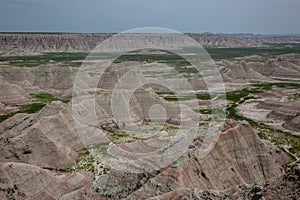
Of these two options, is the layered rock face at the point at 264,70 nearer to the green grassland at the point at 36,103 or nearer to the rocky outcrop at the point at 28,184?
the green grassland at the point at 36,103

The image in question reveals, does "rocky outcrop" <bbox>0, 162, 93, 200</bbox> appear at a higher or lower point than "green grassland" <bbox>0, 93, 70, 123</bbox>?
higher

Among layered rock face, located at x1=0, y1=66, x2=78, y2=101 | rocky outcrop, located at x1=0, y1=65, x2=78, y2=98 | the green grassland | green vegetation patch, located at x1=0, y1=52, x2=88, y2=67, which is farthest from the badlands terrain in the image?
green vegetation patch, located at x1=0, y1=52, x2=88, y2=67

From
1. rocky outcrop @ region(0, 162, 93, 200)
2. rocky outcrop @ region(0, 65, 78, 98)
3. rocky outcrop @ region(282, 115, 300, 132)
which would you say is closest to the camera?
rocky outcrop @ region(0, 162, 93, 200)

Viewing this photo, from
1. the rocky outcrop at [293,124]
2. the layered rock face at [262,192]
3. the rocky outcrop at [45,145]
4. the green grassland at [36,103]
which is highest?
the layered rock face at [262,192]

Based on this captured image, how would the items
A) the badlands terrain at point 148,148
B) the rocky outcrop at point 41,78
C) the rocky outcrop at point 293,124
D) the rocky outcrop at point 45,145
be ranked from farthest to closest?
the rocky outcrop at point 41,78
the rocky outcrop at point 293,124
the rocky outcrop at point 45,145
the badlands terrain at point 148,148

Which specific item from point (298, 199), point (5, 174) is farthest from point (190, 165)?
point (5, 174)

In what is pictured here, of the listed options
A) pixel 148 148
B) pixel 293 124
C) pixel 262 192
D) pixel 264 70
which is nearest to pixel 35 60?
pixel 264 70

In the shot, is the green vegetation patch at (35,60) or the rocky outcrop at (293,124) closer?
the rocky outcrop at (293,124)

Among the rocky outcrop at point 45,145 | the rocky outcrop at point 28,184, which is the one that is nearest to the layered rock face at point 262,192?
the rocky outcrop at point 28,184

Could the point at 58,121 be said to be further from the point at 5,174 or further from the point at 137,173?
the point at 137,173

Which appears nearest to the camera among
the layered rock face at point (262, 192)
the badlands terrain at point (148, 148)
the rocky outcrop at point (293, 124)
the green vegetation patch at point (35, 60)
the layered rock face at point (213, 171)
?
the layered rock face at point (262, 192)

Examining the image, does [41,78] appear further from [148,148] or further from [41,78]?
[148,148]

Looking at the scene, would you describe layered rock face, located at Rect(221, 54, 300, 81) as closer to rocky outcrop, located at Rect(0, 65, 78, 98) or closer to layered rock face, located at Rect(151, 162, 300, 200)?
rocky outcrop, located at Rect(0, 65, 78, 98)
